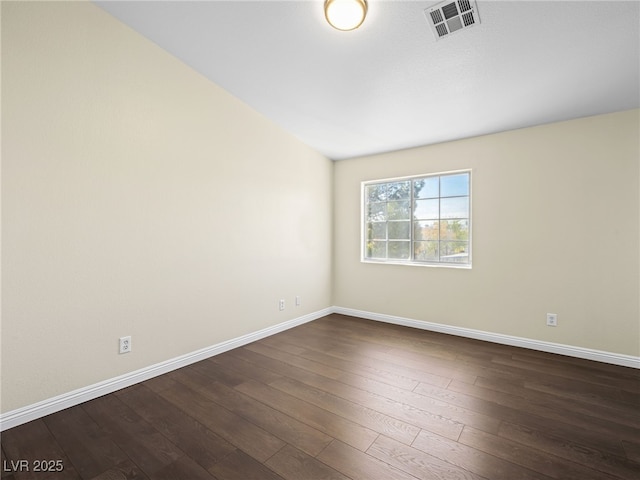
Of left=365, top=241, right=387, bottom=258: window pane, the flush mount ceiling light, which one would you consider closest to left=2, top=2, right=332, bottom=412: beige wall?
the flush mount ceiling light

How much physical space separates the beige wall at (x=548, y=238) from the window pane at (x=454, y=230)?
148mm

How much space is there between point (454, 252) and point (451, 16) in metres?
2.55

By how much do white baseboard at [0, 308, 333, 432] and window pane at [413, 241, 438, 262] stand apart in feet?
7.41

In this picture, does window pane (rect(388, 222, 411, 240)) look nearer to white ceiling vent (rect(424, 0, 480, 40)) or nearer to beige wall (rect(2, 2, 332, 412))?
beige wall (rect(2, 2, 332, 412))

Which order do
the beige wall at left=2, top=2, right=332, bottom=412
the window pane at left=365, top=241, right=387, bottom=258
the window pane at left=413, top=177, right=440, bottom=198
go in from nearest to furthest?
the beige wall at left=2, top=2, right=332, bottom=412, the window pane at left=413, top=177, right=440, bottom=198, the window pane at left=365, top=241, right=387, bottom=258

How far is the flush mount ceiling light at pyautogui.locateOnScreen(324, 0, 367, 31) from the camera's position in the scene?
1.88 m

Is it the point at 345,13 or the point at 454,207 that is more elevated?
the point at 345,13

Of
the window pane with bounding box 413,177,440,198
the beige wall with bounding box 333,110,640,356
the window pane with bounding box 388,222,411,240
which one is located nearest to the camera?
A: the beige wall with bounding box 333,110,640,356

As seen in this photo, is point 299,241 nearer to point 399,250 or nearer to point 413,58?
point 399,250

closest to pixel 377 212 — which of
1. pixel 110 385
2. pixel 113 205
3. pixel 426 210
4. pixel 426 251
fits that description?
pixel 426 210

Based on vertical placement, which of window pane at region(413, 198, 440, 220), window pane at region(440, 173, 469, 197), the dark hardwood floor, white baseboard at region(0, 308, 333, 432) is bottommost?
the dark hardwood floor

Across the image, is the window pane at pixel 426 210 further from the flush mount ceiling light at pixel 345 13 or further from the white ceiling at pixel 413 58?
the flush mount ceiling light at pixel 345 13

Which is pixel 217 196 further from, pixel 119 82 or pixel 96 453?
pixel 96 453

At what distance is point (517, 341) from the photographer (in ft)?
10.5
